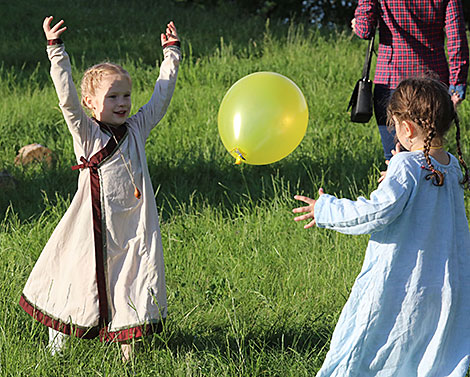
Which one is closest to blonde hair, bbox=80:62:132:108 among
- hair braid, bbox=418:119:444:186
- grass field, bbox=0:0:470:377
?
grass field, bbox=0:0:470:377

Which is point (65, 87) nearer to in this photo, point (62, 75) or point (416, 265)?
point (62, 75)

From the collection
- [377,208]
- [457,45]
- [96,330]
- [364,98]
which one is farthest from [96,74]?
[457,45]

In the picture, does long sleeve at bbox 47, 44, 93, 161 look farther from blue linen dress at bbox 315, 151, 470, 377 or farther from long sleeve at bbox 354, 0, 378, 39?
long sleeve at bbox 354, 0, 378, 39

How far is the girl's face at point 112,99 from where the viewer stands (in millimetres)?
2764

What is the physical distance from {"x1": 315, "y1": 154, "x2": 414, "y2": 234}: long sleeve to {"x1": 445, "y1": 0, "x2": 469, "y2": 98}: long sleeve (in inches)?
72.7

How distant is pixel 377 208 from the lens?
216cm

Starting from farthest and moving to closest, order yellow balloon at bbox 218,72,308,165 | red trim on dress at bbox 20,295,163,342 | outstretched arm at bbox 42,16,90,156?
yellow balloon at bbox 218,72,308,165 → red trim on dress at bbox 20,295,163,342 → outstretched arm at bbox 42,16,90,156

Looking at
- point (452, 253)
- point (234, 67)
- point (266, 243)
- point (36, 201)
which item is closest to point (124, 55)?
point (234, 67)

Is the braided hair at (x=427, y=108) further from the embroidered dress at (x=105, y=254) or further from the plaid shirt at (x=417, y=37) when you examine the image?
the plaid shirt at (x=417, y=37)

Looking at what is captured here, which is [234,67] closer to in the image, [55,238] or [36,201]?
[36,201]

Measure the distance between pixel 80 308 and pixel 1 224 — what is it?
1.88 metres

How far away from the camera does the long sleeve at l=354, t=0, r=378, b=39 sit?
3895 mm

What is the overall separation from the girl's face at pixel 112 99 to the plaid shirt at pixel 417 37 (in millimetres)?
1792

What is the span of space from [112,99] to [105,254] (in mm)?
668
